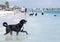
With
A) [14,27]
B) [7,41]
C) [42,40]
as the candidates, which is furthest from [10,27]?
[42,40]

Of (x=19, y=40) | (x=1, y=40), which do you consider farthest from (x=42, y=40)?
(x=1, y=40)

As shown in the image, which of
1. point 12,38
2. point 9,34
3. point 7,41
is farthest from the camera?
point 9,34

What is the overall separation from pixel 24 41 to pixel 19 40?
0.27m

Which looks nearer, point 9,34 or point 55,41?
point 55,41

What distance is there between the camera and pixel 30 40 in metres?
9.10

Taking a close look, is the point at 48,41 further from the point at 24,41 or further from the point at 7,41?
the point at 7,41

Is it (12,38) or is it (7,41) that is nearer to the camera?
(7,41)

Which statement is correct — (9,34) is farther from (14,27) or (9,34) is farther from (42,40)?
(42,40)

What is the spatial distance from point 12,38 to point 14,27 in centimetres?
45

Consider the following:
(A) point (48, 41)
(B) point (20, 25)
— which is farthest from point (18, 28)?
(A) point (48, 41)

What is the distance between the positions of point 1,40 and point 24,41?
0.90 m

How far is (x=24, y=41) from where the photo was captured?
8.88 metres

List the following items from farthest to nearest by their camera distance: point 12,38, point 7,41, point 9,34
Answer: point 9,34 < point 12,38 < point 7,41

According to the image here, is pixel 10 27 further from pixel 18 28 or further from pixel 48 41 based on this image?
pixel 48 41
